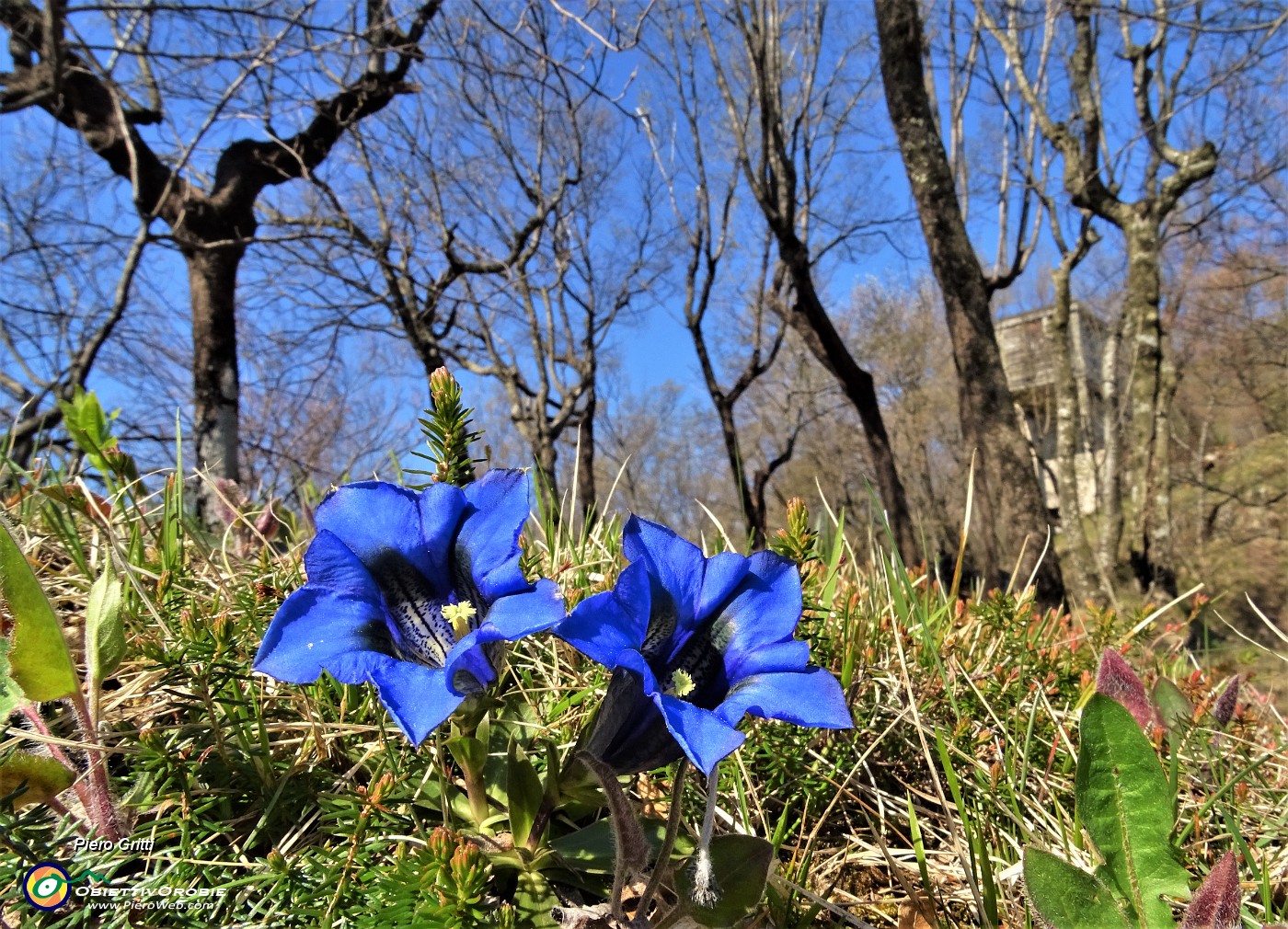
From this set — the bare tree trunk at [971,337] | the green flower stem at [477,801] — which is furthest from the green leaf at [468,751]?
the bare tree trunk at [971,337]

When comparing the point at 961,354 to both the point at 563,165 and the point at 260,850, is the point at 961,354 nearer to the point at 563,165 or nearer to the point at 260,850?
the point at 260,850

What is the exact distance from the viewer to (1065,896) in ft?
2.90

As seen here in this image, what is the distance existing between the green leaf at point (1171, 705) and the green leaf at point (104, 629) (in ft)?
5.61

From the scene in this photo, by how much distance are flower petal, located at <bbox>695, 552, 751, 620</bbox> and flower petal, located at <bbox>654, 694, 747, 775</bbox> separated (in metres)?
0.19

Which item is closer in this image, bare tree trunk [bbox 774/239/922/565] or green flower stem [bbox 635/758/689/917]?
green flower stem [bbox 635/758/689/917]

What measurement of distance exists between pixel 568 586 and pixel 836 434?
1956 cm

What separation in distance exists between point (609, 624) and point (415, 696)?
18 centimetres

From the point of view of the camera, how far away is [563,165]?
1191 cm

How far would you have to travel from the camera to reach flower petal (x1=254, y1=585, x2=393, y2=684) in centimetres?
70

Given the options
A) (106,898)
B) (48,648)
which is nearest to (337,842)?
(106,898)

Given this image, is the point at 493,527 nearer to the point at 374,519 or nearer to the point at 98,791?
the point at 374,519

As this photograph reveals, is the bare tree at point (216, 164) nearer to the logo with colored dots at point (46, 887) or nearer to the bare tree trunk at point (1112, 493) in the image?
the logo with colored dots at point (46, 887)

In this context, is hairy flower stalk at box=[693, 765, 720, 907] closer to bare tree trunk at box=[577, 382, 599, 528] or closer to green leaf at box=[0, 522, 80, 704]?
green leaf at box=[0, 522, 80, 704]

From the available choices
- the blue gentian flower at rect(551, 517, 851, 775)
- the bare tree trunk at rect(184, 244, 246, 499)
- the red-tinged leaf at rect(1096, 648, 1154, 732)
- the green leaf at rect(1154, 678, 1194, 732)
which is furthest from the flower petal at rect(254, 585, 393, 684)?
the bare tree trunk at rect(184, 244, 246, 499)
